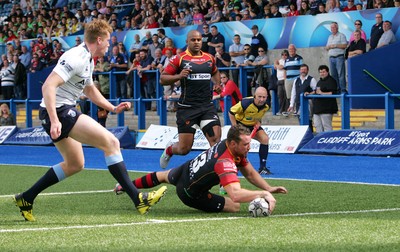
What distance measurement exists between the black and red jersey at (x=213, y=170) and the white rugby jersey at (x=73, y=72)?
4.90 ft

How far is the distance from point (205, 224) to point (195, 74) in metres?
5.39

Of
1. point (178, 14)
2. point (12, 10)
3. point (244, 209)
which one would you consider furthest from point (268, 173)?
point (12, 10)

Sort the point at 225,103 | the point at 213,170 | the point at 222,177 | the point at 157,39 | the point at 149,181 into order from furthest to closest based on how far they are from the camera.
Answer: the point at 157,39 < the point at 225,103 < the point at 149,181 < the point at 213,170 < the point at 222,177

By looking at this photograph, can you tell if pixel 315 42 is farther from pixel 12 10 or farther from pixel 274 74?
pixel 12 10

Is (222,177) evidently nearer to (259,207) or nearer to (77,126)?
(259,207)

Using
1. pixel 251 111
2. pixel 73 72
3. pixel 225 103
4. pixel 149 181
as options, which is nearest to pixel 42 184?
pixel 73 72

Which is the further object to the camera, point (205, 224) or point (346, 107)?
point (346, 107)

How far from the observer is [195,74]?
48.0 ft

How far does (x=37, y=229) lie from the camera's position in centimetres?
939

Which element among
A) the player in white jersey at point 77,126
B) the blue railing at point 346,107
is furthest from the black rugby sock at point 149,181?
the blue railing at point 346,107

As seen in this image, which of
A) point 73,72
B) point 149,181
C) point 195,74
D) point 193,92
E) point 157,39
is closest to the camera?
point 73,72

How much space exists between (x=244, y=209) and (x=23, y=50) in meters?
26.3

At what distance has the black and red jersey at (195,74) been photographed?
14547mm

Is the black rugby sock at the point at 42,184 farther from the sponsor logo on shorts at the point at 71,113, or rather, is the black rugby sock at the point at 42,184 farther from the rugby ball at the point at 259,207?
the rugby ball at the point at 259,207
